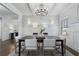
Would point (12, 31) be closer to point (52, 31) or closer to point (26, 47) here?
point (52, 31)

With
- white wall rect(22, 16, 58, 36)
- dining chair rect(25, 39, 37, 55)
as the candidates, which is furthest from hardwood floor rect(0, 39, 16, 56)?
white wall rect(22, 16, 58, 36)

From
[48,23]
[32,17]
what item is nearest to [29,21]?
[32,17]

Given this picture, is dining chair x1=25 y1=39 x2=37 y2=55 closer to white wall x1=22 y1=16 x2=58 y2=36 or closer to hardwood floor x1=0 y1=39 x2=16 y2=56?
hardwood floor x1=0 y1=39 x2=16 y2=56

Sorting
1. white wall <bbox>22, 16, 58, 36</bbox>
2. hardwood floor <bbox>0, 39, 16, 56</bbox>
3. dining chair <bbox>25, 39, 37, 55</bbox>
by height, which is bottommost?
hardwood floor <bbox>0, 39, 16, 56</bbox>

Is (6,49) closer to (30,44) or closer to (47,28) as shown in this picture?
(30,44)

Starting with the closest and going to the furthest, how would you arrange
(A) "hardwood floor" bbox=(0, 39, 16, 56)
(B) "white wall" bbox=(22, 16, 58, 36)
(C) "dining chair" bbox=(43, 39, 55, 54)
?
(C) "dining chair" bbox=(43, 39, 55, 54) → (A) "hardwood floor" bbox=(0, 39, 16, 56) → (B) "white wall" bbox=(22, 16, 58, 36)

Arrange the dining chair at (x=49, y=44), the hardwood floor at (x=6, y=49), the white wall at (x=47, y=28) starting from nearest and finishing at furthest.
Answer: the dining chair at (x=49, y=44) → the hardwood floor at (x=6, y=49) → the white wall at (x=47, y=28)

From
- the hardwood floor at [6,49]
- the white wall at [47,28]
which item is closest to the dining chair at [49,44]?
the hardwood floor at [6,49]

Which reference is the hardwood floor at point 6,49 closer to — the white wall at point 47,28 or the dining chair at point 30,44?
the dining chair at point 30,44

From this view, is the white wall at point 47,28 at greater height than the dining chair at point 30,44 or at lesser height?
greater

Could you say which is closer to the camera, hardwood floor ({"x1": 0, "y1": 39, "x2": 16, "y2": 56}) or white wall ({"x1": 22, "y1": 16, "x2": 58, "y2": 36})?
hardwood floor ({"x1": 0, "y1": 39, "x2": 16, "y2": 56})

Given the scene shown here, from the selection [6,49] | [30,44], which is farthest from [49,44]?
[6,49]

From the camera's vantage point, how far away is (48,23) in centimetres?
945

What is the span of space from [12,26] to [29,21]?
99.9 inches
